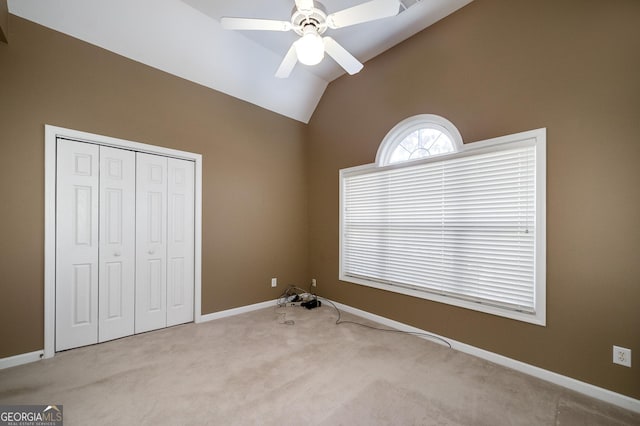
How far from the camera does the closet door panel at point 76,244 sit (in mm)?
2477

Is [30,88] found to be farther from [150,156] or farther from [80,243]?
[80,243]

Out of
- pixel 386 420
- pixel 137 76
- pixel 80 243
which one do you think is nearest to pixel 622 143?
pixel 386 420

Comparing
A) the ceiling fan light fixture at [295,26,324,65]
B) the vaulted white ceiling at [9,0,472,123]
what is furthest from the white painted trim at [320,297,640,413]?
the vaulted white ceiling at [9,0,472,123]

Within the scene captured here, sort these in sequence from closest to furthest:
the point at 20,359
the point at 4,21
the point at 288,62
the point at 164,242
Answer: the point at 4,21 → the point at 20,359 → the point at 288,62 → the point at 164,242

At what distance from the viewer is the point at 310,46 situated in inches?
72.9

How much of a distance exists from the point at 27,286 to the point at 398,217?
3743 millimetres

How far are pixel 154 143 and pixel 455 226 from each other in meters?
3.47

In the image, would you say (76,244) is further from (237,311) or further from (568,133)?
(568,133)

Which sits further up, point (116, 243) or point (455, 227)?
point (455, 227)

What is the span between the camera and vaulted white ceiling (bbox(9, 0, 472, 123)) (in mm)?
2443

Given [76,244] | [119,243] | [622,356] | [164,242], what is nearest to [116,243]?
[119,243]

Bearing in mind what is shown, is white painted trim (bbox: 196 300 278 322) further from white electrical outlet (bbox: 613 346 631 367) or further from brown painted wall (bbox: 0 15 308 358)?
white electrical outlet (bbox: 613 346 631 367)

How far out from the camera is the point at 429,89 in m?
2.87

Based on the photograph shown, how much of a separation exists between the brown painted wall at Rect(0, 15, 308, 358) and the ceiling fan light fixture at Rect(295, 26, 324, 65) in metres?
2.03
